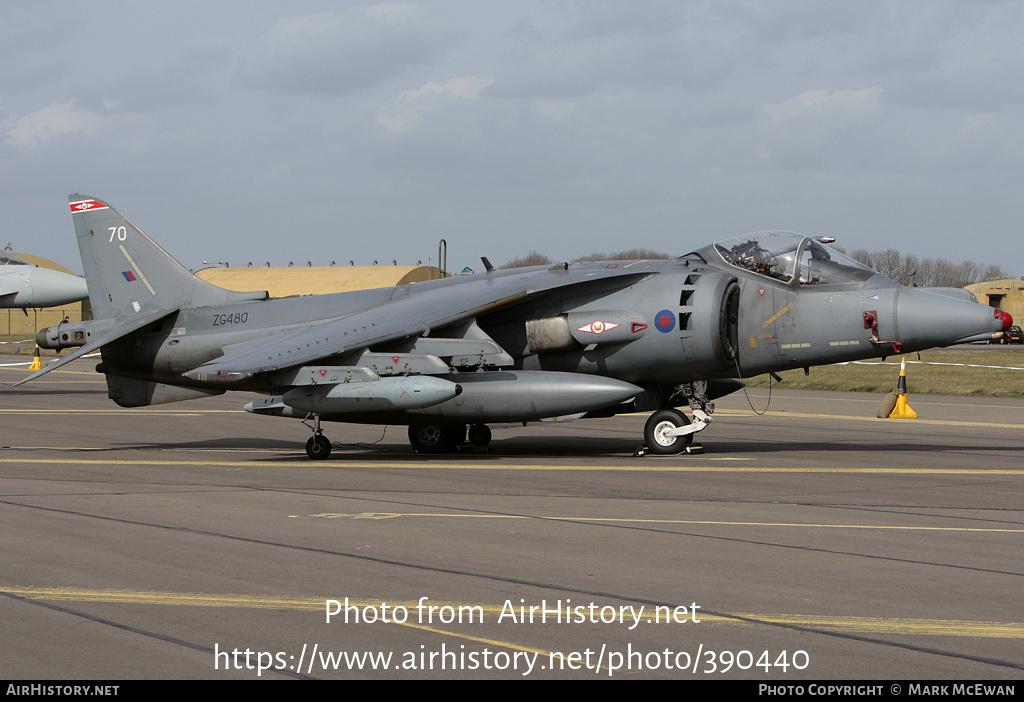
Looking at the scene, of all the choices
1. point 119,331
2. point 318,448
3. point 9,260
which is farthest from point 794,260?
point 9,260

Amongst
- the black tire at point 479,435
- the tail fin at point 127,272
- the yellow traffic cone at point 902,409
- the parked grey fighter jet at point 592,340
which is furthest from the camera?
the yellow traffic cone at point 902,409

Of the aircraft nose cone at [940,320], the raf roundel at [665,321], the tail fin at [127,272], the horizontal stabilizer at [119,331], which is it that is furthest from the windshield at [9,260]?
the aircraft nose cone at [940,320]

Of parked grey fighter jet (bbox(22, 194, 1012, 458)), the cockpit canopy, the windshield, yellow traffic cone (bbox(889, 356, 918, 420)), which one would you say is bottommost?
yellow traffic cone (bbox(889, 356, 918, 420))

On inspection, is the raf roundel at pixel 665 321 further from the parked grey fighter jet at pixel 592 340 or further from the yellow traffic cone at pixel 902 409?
the yellow traffic cone at pixel 902 409

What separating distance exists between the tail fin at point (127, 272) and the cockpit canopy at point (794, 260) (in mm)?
9036

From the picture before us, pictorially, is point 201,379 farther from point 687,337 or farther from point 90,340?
point 687,337

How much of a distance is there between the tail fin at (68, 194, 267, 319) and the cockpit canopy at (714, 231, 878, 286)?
9.04 m

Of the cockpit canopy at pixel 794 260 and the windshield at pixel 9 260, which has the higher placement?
the windshield at pixel 9 260

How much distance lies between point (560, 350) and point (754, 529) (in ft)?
24.8

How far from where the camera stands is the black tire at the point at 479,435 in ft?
59.3

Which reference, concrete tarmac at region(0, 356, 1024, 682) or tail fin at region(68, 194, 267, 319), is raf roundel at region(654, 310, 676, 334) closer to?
concrete tarmac at region(0, 356, 1024, 682)

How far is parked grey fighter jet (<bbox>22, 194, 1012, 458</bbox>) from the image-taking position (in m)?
15.3

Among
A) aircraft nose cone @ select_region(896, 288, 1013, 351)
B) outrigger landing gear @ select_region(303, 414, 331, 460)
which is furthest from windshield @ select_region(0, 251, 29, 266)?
aircraft nose cone @ select_region(896, 288, 1013, 351)

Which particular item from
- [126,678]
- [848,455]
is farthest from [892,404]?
[126,678]
